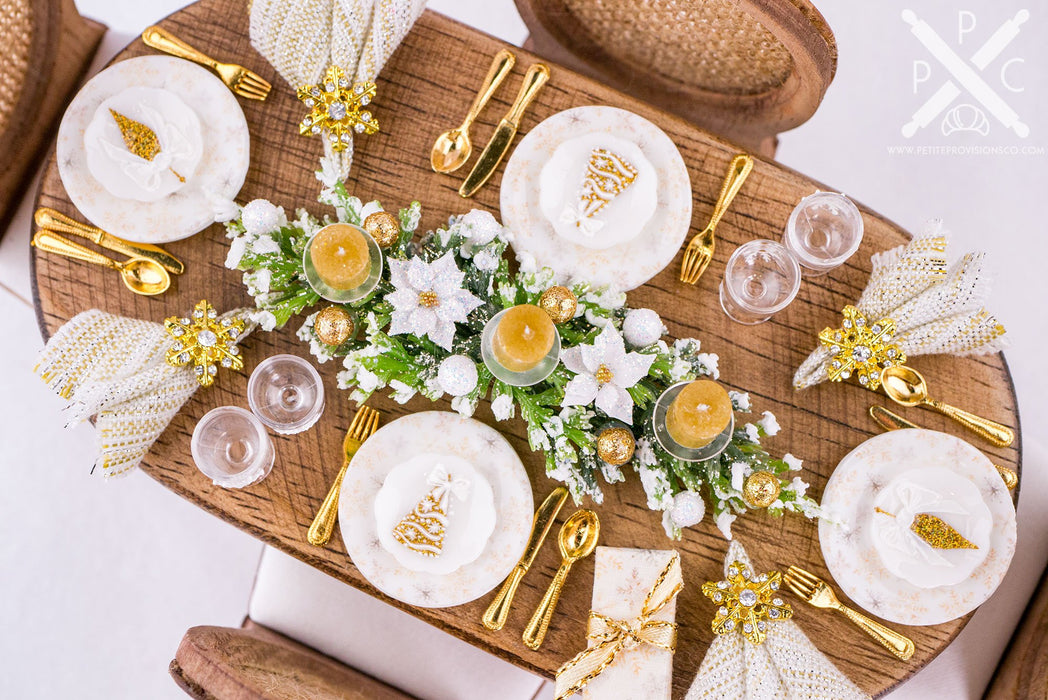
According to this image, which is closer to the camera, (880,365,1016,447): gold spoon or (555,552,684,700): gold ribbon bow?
(555,552,684,700): gold ribbon bow

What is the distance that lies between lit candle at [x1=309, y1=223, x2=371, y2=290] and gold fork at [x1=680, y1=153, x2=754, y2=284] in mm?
554

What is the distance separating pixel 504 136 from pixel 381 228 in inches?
12.0

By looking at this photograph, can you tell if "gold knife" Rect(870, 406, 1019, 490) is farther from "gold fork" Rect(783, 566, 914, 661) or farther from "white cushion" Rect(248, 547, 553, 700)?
"white cushion" Rect(248, 547, 553, 700)

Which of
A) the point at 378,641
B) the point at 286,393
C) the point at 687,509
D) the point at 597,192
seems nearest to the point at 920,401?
the point at 687,509

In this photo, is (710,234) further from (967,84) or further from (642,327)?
(967,84)

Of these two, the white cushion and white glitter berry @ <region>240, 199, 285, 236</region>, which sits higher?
white glitter berry @ <region>240, 199, 285, 236</region>

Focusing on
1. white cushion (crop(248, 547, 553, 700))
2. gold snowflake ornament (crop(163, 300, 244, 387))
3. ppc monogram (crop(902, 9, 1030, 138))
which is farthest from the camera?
ppc monogram (crop(902, 9, 1030, 138))

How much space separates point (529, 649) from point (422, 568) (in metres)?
0.23

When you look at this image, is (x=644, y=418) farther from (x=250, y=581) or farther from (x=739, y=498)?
(x=250, y=581)

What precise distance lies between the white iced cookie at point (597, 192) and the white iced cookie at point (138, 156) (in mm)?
618

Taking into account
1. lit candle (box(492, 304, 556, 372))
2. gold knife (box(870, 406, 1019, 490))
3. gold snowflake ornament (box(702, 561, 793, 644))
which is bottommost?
gold snowflake ornament (box(702, 561, 793, 644))

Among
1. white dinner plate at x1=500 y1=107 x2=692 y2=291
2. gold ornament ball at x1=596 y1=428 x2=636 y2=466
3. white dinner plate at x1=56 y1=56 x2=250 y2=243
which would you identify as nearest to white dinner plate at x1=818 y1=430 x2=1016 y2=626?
gold ornament ball at x1=596 y1=428 x2=636 y2=466

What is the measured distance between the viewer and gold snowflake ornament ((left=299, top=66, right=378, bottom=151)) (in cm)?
118

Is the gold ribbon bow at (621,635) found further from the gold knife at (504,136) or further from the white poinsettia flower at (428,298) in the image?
the gold knife at (504,136)
